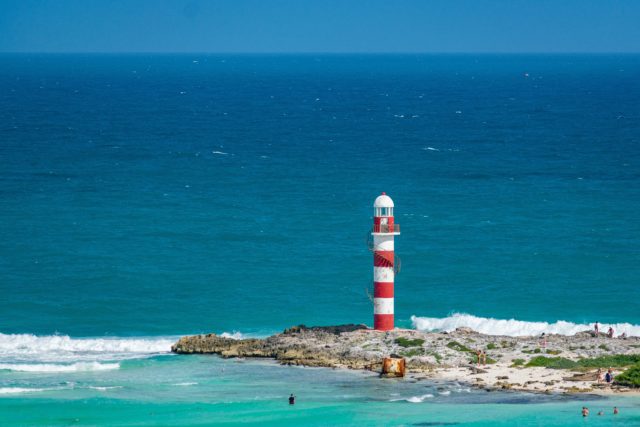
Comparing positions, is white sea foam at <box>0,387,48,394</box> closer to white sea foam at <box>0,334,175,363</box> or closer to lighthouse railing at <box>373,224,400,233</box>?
white sea foam at <box>0,334,175,363</box>

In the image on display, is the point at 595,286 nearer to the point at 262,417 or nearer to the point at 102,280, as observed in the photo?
the point at 102,280

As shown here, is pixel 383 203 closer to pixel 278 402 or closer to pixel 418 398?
pixel 418 398

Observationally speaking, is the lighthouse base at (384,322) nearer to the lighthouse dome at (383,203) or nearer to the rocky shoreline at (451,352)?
the rocky shoreline at (451,352)

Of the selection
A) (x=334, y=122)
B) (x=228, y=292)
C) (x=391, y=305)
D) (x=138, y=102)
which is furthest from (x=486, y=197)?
(x=138, y=102)

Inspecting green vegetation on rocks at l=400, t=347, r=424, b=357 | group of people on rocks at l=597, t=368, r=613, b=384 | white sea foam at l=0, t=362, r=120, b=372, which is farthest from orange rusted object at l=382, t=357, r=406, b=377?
white sea foam at l=0, t=362, r=120, b=372

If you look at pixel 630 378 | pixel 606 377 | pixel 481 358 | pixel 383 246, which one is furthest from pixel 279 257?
pixel 630 378
